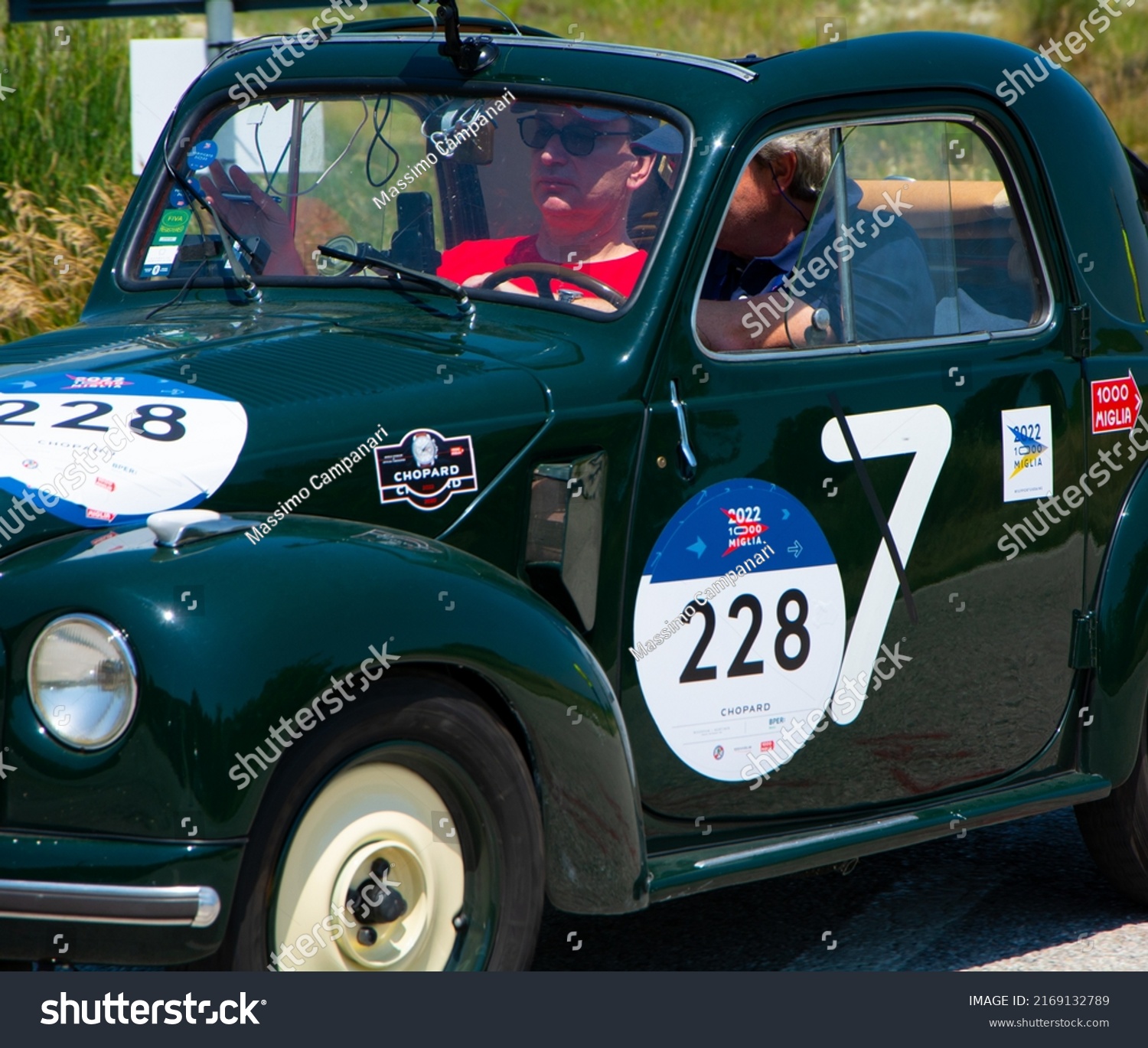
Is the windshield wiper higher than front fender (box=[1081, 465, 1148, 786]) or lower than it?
higher

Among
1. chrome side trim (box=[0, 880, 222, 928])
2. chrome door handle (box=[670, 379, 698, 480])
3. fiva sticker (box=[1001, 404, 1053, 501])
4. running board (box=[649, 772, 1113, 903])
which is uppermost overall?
chrome door handle (box=[670, 379, 698, 480])

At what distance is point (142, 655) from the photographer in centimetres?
262

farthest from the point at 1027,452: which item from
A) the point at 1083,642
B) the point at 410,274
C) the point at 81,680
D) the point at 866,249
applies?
the point at 81,680

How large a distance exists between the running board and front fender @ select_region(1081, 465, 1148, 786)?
0.07 metres

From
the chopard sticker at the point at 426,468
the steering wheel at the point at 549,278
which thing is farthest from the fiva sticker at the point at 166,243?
the chopard sticker at the point at 426,468

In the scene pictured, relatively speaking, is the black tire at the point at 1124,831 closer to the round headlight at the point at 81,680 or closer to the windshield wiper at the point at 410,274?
the windshield wiper at the point at 410,274

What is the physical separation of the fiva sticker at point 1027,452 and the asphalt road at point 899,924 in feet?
3.63

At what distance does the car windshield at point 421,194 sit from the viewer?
3645 millimetres

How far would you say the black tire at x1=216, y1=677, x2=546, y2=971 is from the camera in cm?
275

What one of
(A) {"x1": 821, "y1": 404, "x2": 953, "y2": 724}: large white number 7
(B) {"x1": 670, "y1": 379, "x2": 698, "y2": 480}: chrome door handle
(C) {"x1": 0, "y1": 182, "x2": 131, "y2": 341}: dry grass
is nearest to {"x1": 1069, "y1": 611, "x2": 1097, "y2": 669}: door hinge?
(A) {"x1": 821, "y1": 404, "x2": 953, "y2": 724}: large white number 7

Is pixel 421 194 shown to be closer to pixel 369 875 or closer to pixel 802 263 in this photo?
pixel 802 263

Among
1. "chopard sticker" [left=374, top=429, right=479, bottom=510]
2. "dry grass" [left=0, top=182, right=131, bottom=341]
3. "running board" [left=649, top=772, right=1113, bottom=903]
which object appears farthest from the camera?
"dry grass" [left=0, top=182, right=131, bottom=341]

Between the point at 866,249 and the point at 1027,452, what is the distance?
0.59m

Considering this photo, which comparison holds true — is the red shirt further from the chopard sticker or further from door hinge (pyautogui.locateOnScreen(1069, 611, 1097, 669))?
door hinge (pyautogui.locateOnScreen(1069, 611, 1097, 669))
